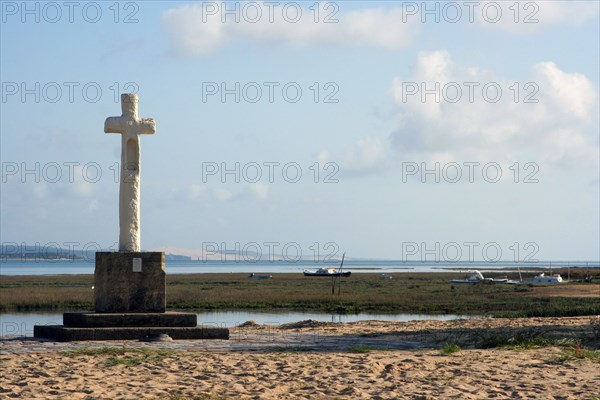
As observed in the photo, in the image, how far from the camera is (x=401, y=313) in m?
39.1

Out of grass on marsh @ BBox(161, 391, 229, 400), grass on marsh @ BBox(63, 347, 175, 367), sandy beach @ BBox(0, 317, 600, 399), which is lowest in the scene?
grass on marsh @ BBox(161, 391, 229, 400)

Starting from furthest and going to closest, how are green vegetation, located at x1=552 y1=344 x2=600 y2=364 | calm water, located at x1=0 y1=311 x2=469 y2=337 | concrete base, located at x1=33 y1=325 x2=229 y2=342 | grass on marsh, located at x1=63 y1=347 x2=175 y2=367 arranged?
calm water, located at x1=0 y1=311 x2=469 y2=337 < concrete base, located at x1=33 y1=325 x2=229 y2=342 < green vegetation, located at x1=552 y1=344 x2=600 y2=364 < grass on marsh, located at x1=63 y1=347 x2=175 y2=367

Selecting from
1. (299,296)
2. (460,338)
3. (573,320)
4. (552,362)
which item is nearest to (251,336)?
(460,338)

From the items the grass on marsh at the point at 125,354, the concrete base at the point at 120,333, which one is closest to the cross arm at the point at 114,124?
the concrete base at the point at 120,333

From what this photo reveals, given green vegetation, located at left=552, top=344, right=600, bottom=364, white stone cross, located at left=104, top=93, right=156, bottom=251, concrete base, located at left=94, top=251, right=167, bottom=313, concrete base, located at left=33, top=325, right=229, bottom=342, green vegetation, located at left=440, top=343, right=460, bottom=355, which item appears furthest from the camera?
white stone cross, located at left=104, top=93, right=156, bottom=251

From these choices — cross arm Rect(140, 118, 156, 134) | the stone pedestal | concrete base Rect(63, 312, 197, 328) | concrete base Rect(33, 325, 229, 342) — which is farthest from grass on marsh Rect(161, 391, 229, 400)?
cross arm Rect(140, 118, 156, 134)

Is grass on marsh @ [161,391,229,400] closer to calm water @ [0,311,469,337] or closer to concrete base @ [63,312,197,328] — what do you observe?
concrete base @ [63,312,197,328]

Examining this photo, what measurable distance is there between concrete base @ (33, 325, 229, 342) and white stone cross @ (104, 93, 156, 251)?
69.3 inches

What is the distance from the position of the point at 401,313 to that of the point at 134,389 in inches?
1088

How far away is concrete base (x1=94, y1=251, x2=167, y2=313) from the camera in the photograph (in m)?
18.5

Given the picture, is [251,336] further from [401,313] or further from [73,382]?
[401,313]

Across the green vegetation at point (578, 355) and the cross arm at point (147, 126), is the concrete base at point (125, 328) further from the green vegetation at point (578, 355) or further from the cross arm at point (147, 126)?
the green vegetation at point (578, 355)

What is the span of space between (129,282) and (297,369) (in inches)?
224

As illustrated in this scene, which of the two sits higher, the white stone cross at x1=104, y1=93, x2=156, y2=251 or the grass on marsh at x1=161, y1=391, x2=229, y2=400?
the white stone cross at x1=104, y1=93, x2=156, y2=251
